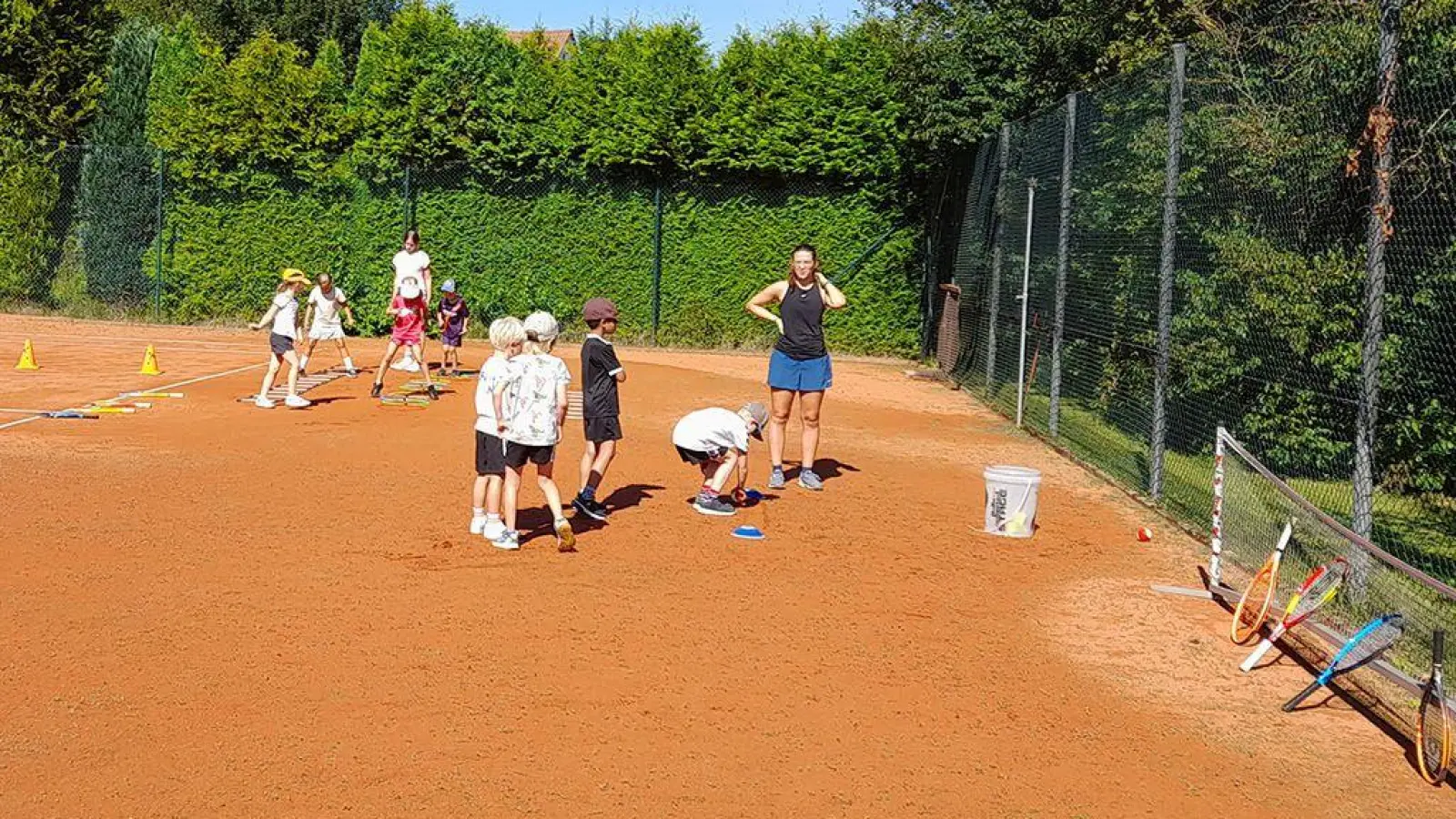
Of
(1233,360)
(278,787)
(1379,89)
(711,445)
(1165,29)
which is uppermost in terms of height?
(1165,29)

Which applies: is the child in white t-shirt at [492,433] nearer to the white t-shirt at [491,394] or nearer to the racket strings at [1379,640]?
the white t-shirt at [491,394]

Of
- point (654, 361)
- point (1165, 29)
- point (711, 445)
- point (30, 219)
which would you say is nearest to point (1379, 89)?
point (711, 445)

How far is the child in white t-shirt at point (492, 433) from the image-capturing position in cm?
885

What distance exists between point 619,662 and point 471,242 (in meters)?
19.3

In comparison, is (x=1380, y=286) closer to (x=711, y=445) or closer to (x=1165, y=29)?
(x=711, y=445)

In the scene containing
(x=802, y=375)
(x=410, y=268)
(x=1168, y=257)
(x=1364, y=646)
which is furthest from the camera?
(x=410, y=268)

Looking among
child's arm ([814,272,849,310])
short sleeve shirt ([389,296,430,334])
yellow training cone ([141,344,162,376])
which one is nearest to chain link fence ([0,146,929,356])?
yellow training cone ([141,344,162,376])

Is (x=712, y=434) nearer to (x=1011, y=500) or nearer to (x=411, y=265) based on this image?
(x=1011, y=500)

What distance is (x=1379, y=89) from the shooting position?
25.9 feet

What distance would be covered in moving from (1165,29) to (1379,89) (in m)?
11.0

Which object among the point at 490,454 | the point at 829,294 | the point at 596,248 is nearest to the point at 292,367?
the point at 829,294

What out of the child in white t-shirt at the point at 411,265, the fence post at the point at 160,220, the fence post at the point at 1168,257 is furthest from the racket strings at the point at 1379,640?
the fence post at the point at 160,220

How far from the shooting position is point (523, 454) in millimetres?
8961

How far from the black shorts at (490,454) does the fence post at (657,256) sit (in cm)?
1569
